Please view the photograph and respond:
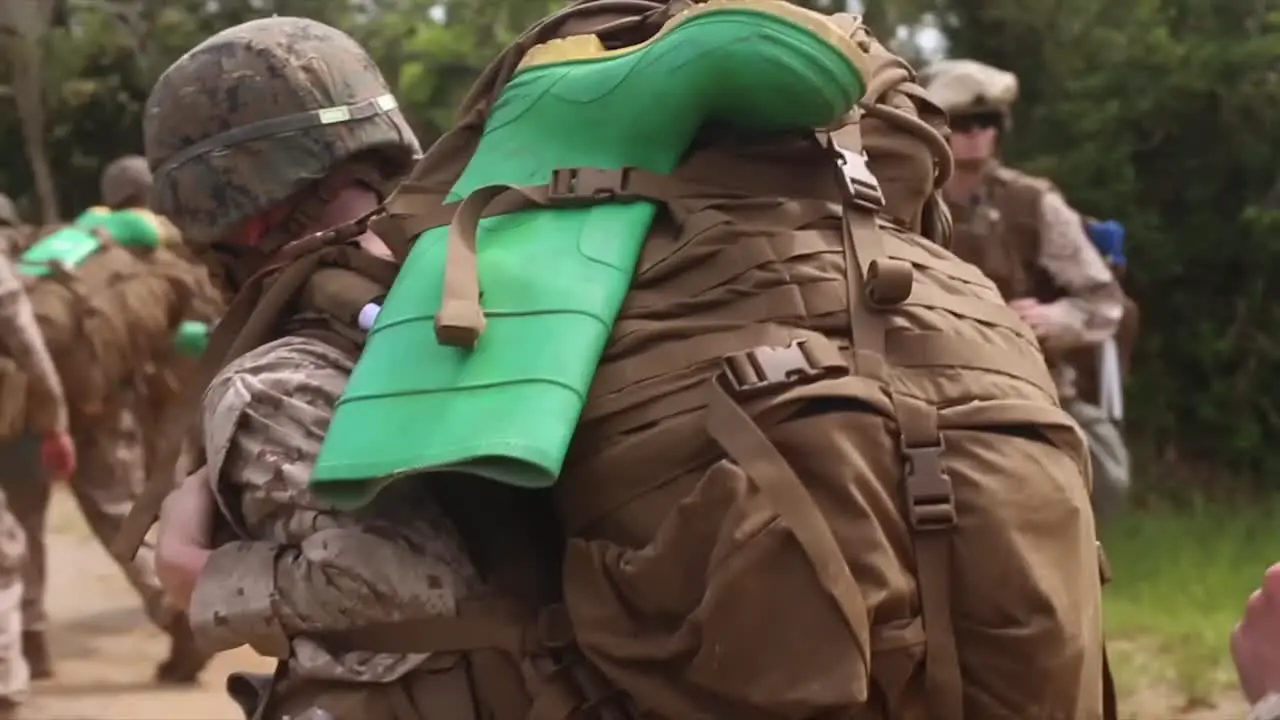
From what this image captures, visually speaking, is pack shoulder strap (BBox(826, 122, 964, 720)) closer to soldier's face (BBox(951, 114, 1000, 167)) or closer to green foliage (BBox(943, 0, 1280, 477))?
soldier's face (BBox(951, 114, 1000, 167))

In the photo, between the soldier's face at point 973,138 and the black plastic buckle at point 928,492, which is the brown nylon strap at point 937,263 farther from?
the soldier's face at point 973,138

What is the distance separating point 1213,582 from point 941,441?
5775 millimetres

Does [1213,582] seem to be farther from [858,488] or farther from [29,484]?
[858,488]

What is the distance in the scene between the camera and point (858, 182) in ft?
6.66

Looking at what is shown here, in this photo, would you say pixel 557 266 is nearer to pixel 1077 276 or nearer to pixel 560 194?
pixel 560 194

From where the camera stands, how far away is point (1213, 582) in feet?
23.4

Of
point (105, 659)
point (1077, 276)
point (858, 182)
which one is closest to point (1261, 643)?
point (858, 182)

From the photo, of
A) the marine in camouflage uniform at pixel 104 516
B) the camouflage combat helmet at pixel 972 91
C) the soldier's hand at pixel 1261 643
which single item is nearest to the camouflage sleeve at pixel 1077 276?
the camouflage combat helmet at pixel 972 91

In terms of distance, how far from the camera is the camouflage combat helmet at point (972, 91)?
17.7 ft

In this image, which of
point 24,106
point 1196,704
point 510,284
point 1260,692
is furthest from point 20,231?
point 24,106

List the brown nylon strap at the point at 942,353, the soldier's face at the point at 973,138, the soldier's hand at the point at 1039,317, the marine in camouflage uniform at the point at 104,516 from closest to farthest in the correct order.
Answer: the brown nylon strap at the point at 942,353
the soldier's hand at the point at 1039,317
the soldier's face at the point at 973,138
the marine in camouflage uniform at the point at 104,516

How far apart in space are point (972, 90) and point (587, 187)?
143 inches

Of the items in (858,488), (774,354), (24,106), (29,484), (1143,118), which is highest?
(774,354)

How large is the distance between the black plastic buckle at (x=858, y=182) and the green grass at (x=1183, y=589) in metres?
4.29
